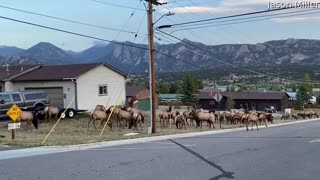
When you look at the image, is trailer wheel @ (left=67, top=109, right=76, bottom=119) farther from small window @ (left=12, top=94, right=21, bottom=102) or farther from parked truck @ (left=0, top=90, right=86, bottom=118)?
small window @ (left=12, top=94, right=21, bottom=102)

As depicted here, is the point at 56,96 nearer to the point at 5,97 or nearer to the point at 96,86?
the point at 96,86

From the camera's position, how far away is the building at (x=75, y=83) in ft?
150

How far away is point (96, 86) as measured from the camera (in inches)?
1891

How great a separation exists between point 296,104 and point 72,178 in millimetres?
134034

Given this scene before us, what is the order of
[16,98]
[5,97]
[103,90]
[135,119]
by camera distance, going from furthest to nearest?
1. [103,90]
2. [16,98]
3. [5,97]
4. [135,119]

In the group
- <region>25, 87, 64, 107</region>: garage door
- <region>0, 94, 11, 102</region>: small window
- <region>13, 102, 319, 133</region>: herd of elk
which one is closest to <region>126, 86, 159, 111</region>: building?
<region>13, 102, 319, 133</region>: herd of elk

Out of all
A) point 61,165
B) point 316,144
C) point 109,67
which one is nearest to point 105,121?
point 109,67

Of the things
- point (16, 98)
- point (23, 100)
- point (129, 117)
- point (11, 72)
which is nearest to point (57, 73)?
point (11, 72)

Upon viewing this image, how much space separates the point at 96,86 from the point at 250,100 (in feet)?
296

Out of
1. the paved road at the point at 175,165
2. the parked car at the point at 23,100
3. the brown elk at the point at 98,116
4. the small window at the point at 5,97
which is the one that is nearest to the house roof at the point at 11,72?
the parked car at the point at 23,100

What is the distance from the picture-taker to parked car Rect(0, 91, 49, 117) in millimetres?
37469

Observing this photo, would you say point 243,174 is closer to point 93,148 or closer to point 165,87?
point 93,148

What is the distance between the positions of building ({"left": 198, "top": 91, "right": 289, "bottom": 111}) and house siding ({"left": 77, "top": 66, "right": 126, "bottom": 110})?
78.2m

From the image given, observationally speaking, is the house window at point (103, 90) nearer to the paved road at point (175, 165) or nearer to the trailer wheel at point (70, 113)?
the trailer wheel at point (70, 113)
